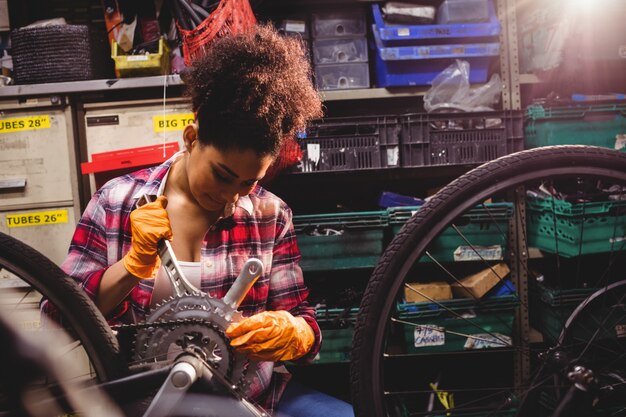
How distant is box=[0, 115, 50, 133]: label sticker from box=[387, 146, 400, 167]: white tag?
1.20 m

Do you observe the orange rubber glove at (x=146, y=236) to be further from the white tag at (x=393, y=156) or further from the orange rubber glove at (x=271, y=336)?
the white tag at (x=393, y=156)

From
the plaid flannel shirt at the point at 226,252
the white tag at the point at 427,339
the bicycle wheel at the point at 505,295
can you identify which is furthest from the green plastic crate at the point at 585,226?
the plaid flannel shirt at the point at 226,252

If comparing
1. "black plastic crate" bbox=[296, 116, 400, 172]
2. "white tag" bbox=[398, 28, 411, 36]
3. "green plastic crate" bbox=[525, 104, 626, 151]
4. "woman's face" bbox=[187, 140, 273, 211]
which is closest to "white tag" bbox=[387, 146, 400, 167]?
"black plastic crate" bbox=[296, 116, 400, 172]

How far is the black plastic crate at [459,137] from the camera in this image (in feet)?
5.12

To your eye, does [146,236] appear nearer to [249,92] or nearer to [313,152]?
[249,92]

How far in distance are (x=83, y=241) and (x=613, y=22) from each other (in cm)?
189

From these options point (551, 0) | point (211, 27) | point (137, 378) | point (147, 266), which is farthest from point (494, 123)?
point (137, 378)

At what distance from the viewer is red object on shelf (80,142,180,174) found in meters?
1.48

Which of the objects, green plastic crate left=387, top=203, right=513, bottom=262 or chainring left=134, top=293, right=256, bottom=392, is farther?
green plastic crate left=387, top=203, right=513, bottom=262

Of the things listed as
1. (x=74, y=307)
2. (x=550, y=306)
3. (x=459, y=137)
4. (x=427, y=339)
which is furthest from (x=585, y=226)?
(x=74, y=307)

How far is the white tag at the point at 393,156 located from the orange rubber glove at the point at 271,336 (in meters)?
0.81

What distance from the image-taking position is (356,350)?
27.9 inches

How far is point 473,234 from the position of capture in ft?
5.16

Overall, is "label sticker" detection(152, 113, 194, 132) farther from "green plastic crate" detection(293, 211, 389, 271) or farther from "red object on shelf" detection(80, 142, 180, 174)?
"green plastic crate" detection(293, 211, 389, 271)
